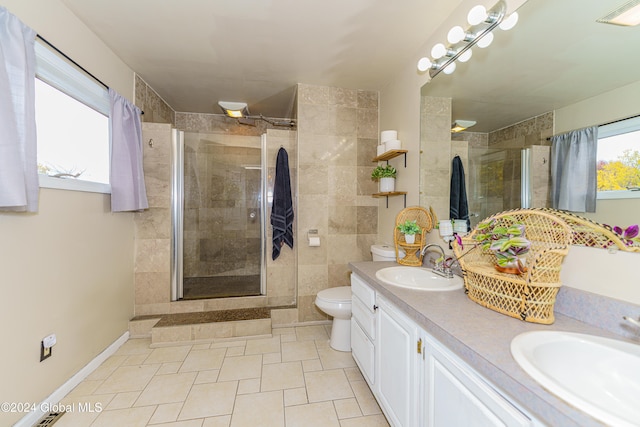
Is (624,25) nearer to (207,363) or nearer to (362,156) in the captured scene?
(362,156)

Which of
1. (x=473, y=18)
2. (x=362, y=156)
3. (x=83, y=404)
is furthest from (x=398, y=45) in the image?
(x=83, y=404)

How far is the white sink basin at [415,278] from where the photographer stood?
1.43 meters

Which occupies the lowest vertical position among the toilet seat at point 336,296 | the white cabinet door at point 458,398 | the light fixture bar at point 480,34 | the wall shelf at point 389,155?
the toilet seat at point 336,296

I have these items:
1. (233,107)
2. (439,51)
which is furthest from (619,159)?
(233,107)

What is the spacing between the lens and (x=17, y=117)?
1.25 metres

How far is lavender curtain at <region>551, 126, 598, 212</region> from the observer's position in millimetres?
967

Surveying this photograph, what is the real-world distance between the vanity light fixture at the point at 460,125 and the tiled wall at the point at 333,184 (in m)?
1.13

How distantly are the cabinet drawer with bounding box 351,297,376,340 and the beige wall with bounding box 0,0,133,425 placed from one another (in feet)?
6.30

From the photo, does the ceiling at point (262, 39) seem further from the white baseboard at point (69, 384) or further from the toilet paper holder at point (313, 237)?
the white baseboard at point (69, 384)

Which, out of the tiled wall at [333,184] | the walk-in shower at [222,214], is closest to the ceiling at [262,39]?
the tiled wall at [333,184]

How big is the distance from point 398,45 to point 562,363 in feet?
7.07

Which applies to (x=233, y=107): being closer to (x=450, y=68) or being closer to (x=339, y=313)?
(x=450, y=68)

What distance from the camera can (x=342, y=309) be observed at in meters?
2.05

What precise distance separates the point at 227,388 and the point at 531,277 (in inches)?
73.3
